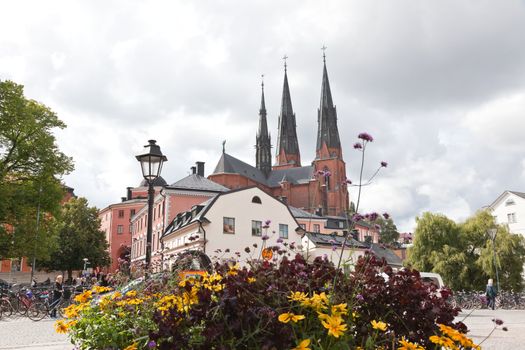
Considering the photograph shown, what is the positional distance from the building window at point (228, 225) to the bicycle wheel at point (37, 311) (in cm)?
1789

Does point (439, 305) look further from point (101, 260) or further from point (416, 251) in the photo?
point (101, 260)

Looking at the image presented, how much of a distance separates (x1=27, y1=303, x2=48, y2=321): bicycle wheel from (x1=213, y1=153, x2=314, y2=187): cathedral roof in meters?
74.7

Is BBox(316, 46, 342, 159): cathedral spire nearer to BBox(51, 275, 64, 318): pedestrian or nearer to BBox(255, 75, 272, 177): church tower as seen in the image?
BBox(255, 75, 272, 177): church tower

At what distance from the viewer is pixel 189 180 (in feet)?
176

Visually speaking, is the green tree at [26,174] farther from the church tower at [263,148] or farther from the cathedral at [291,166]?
the church tower at [263,148]

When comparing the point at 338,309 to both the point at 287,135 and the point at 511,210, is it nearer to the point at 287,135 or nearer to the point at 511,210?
the point at 511,210

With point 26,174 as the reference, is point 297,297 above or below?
below

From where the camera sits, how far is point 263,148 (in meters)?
118

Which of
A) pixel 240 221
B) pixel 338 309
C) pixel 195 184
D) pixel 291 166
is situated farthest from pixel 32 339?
pixel 291 166

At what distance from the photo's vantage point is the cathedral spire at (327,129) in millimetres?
106875

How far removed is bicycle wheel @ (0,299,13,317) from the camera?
1936cm

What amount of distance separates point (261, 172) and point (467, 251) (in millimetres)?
74032

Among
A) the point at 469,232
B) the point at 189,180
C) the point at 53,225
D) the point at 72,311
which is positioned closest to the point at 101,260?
the point at 189,180

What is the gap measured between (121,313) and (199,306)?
2108mm
